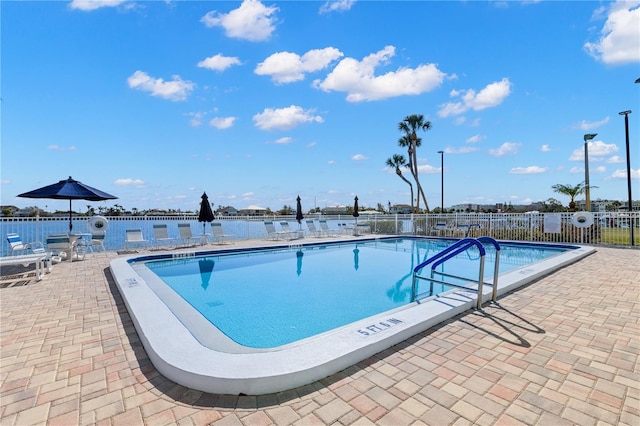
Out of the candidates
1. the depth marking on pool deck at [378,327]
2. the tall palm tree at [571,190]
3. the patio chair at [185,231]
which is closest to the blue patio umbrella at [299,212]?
the patio chair at [185,231]

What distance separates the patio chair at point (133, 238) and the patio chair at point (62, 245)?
153cm

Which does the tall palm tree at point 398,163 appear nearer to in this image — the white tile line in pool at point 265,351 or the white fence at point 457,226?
the white fence at point 457,226

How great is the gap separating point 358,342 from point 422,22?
10.6 m

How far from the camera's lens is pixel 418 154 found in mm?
25281

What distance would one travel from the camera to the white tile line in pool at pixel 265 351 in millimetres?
2186

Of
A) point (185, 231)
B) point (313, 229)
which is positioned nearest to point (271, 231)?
point (313, 229)

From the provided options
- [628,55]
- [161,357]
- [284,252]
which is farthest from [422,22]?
[161,357]

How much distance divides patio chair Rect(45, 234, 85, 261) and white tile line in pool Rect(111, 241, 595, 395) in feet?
17.9

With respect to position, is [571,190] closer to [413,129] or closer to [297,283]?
[413,129]

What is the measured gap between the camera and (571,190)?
1753 cm

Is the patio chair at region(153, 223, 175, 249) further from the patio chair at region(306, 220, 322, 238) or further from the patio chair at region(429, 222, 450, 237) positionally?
the patio chair at region(429, 222, 450, 237)

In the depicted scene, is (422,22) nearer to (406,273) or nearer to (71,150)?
(406,273)

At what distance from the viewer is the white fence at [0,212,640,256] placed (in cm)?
877

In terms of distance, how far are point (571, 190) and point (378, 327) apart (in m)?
20.2
